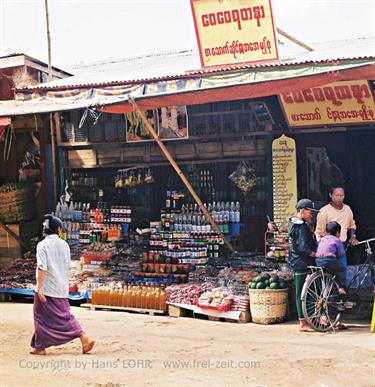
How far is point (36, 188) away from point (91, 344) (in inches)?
271

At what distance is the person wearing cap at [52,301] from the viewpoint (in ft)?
25.7

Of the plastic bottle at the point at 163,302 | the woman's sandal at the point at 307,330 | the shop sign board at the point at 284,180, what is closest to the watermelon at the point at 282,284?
the woman's sandal at the point at 307,330

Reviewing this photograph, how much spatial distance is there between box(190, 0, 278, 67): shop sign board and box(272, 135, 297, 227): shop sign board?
1600 millimetres

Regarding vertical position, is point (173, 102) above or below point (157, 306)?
above

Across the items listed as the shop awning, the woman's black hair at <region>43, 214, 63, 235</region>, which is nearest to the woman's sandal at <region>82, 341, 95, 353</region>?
the woman's black hair at <region>43, 214, 63, 235</region>

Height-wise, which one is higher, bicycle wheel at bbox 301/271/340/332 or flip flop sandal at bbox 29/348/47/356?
bicycle wheel at bbox 301/271/340/332

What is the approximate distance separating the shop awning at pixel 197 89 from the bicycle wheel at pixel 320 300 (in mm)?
2535

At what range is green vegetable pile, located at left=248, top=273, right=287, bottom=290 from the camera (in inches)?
378

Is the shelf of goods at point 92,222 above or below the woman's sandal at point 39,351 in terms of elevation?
above

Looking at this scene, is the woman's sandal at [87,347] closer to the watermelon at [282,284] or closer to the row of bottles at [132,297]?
the row of bottles at [132,297]

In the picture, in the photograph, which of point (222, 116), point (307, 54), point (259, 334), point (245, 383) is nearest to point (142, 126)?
point (222, 116)

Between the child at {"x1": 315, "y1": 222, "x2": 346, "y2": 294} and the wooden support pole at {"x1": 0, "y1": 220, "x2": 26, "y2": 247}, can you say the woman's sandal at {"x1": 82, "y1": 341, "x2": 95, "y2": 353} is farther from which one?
the wooden support pole at {"x1": 0, "y1": 220, "x2": 26, "y2": 247}

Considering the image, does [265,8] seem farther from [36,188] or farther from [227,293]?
[36,188]

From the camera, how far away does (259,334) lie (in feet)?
29.2
